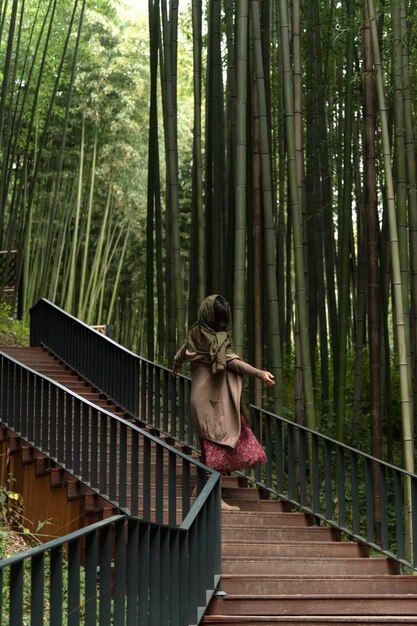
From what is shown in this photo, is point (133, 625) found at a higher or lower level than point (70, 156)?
lower

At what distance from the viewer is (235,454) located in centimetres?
666

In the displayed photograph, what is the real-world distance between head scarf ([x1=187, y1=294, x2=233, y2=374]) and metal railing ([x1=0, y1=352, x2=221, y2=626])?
62 centimetres

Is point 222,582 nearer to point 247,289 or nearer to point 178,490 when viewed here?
point 178,490

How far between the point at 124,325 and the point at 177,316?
15.3m

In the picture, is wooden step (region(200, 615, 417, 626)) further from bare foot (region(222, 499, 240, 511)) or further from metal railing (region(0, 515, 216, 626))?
bare foot (region(222, 499, 240, 511))

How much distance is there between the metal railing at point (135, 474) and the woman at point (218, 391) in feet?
1.00

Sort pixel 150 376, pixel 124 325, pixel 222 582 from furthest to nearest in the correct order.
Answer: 1. pixel 124 325
2. pixel 150 376
3. pixel 222 582

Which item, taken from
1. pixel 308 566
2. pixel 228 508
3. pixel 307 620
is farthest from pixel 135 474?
pixel 307 620

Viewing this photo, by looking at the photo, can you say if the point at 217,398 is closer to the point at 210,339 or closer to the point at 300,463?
the point at 210,339

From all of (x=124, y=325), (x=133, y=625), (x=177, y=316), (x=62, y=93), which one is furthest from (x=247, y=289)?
(x=124, y=325)

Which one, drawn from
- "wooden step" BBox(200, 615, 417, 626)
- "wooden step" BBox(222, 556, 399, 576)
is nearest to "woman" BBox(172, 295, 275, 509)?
"wooden step" BBox(222, 556, 399, 576)

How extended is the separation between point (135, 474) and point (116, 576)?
2.37 metres

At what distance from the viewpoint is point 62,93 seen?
17.8 meters

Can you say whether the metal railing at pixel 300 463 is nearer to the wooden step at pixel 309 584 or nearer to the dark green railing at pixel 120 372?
the dark green railing at pixel 120 372
